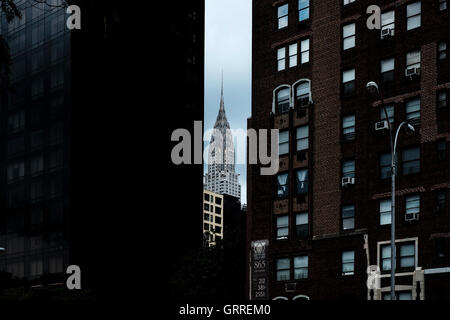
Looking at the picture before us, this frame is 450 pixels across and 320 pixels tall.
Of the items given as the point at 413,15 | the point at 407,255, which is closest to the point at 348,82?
the point at 413,15

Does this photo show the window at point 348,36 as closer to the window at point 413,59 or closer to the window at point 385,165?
the window at point 413,59

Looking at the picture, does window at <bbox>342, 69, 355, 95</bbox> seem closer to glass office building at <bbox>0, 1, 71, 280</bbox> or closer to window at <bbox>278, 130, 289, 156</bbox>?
window at <bbox>278, 130, 289, 156</bbox>

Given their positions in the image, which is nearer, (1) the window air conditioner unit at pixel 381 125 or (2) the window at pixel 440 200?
(2) the window at pixel 440 200

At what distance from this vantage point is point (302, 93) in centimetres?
5909

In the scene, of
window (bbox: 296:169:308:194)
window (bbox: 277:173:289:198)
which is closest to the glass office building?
window (bbox: 277:173:289:198)

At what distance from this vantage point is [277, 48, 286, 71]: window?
200 feet

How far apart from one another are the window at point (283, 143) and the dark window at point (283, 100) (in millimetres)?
1904

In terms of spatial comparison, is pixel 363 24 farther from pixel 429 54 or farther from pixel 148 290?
pixel 148 290

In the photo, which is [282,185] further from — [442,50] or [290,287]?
[442,50]

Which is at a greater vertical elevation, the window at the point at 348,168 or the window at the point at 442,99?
the window at the point at 442,99

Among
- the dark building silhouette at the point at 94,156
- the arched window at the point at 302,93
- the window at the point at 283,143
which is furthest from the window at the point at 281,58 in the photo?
the dark building silhouette at the point at 94,156

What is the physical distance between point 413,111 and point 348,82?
6001 mm

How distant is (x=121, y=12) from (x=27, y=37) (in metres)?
87.9

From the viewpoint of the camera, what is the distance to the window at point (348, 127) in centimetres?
5519
